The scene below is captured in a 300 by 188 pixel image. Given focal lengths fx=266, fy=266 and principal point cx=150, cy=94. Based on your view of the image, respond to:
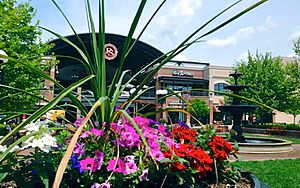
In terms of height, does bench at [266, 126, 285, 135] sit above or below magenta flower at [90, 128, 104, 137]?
below

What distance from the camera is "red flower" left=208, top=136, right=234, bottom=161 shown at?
2.54m

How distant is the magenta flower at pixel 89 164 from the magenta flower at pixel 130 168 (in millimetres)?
210

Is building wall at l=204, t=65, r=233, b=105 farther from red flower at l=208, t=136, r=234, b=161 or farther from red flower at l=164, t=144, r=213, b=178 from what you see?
red flower at l=164, t=144, r=213, b=178

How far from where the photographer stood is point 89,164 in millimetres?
1928

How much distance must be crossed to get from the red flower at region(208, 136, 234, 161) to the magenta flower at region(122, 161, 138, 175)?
3.01 ft

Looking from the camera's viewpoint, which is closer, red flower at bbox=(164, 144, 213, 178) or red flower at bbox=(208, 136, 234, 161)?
red flower at bbox=(164, 144, 213, 178)

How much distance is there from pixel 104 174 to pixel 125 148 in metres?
0.28

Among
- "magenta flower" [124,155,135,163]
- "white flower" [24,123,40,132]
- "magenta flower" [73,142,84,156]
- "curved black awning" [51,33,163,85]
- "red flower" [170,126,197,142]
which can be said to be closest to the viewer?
"magenta flower" [124,155,135,163]

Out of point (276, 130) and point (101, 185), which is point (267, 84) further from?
point (101, 185)

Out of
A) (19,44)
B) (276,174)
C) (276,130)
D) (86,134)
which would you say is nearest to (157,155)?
(86,134)

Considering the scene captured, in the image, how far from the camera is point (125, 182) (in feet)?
6.74

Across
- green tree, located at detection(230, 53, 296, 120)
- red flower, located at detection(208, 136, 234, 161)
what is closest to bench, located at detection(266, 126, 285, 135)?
green tree, located at detection(230, 53, 296, 120)

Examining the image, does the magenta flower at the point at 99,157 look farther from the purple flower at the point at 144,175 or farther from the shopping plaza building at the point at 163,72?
the shopping plaza building at the point at 163,72

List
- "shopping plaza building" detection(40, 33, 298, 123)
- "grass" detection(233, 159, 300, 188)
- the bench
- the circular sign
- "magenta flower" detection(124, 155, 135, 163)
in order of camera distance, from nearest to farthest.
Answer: "magenta flower" detection(124, 155, 135, 163)
"grass" detection(233, 159, 300, 188)
the bench
the circular sign
"shopping plaza building" detection(40, 33, 298, 123)
